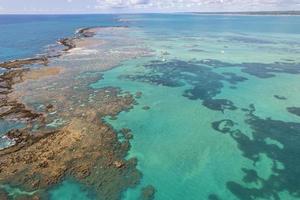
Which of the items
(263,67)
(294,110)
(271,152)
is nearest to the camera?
(271,152)

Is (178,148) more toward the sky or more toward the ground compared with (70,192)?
more toward the ground

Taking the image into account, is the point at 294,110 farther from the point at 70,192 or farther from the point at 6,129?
the point at 6,129

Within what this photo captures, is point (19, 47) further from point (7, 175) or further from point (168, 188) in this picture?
point (168, 188)

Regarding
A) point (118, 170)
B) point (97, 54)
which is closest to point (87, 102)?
point (118, 170)

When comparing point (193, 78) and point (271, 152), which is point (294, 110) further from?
point (193, 78)

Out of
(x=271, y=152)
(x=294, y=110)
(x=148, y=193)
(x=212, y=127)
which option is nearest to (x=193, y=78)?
(x=294, y=110)

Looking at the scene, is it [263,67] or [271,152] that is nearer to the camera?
[271,152]

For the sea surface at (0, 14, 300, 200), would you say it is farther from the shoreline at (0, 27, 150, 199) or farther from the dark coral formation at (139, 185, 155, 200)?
the shoreline at (0, 27, 150, 199)

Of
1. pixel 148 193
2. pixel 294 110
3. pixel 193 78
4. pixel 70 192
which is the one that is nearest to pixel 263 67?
pixel 193 78

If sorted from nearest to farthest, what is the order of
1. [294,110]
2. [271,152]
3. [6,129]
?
1. [271,152]
2. [6,129]
3. [294,110]

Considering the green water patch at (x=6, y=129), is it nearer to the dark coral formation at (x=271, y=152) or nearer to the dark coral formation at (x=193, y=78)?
the dark coral formation at (x=271, y=152)

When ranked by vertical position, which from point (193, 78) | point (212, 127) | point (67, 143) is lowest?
point (193, 78)
